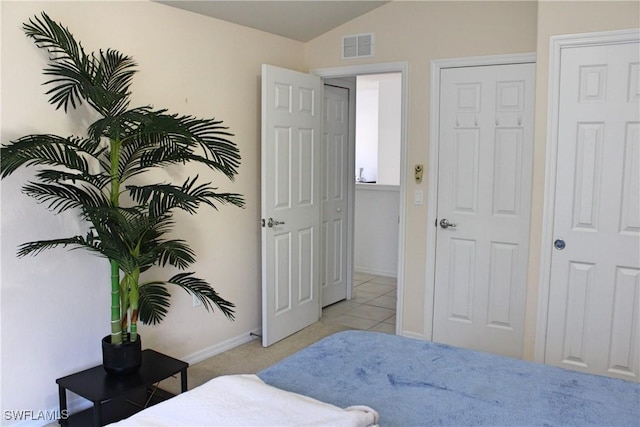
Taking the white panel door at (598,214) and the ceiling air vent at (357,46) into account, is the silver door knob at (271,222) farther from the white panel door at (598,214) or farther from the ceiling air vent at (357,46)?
the white panel door at (598,214)

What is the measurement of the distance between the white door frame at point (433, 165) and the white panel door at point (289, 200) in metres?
0.92

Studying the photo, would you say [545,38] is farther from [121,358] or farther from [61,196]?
[121,358]

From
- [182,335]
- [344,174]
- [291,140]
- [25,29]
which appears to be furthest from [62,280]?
[344,174]

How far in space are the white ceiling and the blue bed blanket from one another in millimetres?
2249

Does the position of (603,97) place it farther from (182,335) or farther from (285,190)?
(182,335)

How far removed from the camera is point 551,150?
2957mm

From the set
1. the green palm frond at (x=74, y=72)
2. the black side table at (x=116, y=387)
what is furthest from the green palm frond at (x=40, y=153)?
the black side table at (x=116, y=387)

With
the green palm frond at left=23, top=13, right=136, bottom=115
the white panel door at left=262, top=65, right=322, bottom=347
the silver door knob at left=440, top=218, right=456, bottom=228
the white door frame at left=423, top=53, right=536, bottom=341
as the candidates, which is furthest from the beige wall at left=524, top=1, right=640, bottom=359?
the green palm frond at left=23, top=13, right=136, bottom=115

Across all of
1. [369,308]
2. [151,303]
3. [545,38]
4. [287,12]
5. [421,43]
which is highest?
[287,12]

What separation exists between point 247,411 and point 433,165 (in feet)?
8.57

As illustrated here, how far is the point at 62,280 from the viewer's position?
2717mm

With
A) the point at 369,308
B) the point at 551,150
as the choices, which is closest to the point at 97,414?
the point at 551,150

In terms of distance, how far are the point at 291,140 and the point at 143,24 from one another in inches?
50.4

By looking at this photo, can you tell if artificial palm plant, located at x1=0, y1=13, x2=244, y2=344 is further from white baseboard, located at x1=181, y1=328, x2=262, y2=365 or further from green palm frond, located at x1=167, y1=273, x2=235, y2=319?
white baseboard, located at x1=181, y1=328, x2=262, y2=365
